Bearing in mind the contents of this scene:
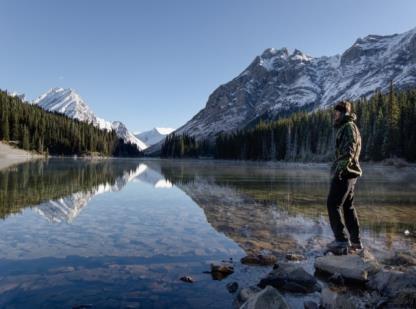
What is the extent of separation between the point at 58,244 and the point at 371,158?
3821 inches

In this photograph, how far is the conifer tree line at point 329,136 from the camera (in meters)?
89.0

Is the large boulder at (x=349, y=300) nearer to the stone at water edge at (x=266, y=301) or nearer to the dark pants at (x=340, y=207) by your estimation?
the stone at water edge at (x=266, y=301)

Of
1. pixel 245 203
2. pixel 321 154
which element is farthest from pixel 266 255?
pixel 321 154

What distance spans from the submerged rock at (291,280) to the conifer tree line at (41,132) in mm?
126816

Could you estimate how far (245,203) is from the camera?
19734mm

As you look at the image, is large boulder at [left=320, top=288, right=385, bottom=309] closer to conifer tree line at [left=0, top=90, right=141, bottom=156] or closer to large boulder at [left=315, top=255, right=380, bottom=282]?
large boulder at [left=315, top=255, right=380, bottom=282]

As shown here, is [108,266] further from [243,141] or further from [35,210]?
[243,141]

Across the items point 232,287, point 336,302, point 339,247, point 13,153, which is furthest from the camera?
point 13,153

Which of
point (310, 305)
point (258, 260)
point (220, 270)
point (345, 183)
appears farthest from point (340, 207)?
point (310, 305)

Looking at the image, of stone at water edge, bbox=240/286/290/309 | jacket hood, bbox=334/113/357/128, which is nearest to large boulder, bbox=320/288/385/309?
stone at water edge, bbox=240/286/290/309

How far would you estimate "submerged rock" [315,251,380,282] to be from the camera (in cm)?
769

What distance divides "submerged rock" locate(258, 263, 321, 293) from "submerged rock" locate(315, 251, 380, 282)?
0.72 m

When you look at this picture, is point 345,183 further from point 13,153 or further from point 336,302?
point 13,153

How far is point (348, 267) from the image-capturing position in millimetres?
7918
